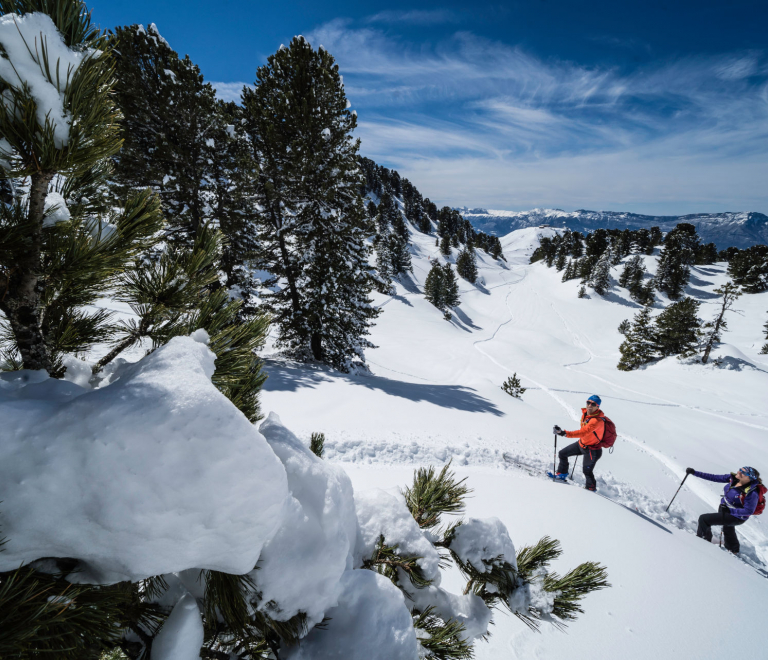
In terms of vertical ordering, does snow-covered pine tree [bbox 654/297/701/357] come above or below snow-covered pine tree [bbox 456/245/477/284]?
below

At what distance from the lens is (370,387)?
10.4 meters

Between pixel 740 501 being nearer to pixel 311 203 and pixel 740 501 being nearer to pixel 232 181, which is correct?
pixel 311 203

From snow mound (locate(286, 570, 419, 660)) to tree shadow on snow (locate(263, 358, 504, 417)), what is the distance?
7.54m

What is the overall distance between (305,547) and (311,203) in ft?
39.7

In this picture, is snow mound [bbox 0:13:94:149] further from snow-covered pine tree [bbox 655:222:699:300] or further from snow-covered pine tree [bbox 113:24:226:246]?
snow-covered pine tree [bbox 655:222:699:300]

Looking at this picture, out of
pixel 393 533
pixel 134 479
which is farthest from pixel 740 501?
pixel 134 479

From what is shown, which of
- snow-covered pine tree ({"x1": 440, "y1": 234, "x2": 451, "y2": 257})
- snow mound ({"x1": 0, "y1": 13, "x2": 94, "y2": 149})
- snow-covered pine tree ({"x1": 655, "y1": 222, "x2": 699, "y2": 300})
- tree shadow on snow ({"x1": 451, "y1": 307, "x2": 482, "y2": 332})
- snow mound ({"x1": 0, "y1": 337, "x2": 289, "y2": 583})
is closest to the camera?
snow mound ({"x1": 0, "y1": 337, "x2": 289, "y2": 583})

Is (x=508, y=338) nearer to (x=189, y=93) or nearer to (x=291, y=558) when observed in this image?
(x=189, y=93)

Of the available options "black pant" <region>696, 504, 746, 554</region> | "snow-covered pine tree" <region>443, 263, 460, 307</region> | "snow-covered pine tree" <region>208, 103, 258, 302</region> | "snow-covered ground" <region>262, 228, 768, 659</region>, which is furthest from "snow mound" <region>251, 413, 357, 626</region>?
"snow-covered pine tree" <region>443, 263, 460, 307</region>

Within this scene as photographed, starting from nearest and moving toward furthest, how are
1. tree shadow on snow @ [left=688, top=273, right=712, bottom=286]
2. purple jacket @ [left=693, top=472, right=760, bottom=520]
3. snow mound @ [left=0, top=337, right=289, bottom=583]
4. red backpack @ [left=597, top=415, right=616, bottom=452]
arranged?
snow mound @ [left=0, top=337, right=289, bottom=583]
purple jacket @ [left=693, top=472, right=760, bottom=520]
red backpack @ [left=597, top=415, right=616, bottom=452]
tree shadow on snow @ [left=688, top=273, right=712, bottom=286]

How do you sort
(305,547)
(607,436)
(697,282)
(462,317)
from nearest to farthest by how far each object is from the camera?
(305,547)
(607,436)
(462,317)
(697,282)

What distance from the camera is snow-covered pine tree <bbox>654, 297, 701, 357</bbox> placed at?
109 ft

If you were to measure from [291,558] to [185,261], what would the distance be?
1360 mm

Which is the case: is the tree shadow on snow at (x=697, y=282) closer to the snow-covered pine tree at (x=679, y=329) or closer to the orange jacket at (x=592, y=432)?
the snow-covered pine tree at (x=679, y=329)
